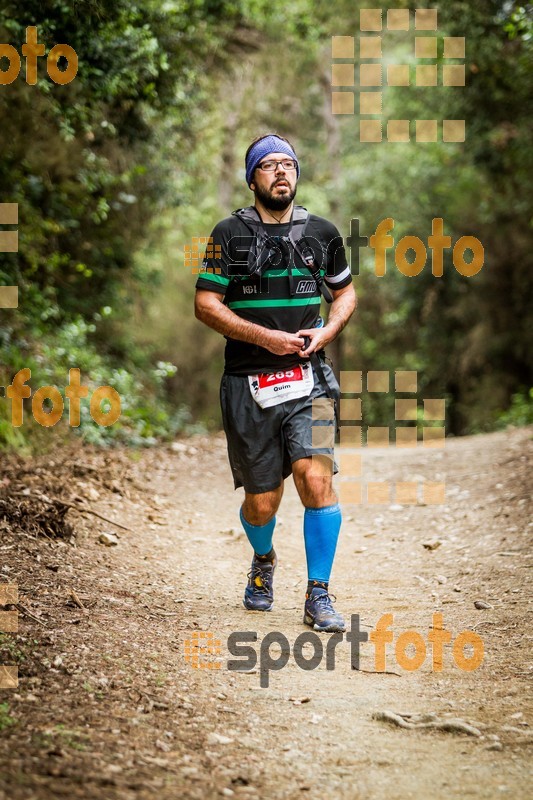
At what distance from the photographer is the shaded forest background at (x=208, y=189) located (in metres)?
8.43

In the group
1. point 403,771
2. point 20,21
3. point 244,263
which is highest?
point 20,21

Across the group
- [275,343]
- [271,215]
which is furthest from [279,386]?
[271,215]

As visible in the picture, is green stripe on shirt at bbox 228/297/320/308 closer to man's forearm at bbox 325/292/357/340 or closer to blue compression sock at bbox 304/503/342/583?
man's forearm at bbox 325/292/357/340

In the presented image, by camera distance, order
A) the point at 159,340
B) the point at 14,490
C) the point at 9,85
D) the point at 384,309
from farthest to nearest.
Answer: the point at 384,309
the point at 159,340
the point at 9,85
the point at 14,490

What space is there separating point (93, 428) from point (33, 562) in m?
4.69

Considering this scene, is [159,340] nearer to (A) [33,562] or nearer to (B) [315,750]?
(A) [33,562]

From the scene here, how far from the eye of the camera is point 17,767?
8.12 ft

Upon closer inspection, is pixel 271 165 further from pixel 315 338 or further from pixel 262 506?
pixel 262 506

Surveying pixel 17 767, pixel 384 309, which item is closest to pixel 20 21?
pixel 17 767

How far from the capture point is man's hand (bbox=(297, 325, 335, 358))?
175 inches

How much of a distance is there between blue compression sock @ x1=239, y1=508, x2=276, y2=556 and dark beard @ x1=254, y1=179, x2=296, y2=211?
1.67 metres

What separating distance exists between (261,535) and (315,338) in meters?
1.15

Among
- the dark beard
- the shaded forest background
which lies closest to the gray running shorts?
the dark beard

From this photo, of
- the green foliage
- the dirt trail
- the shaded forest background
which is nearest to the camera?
the dirt trail
